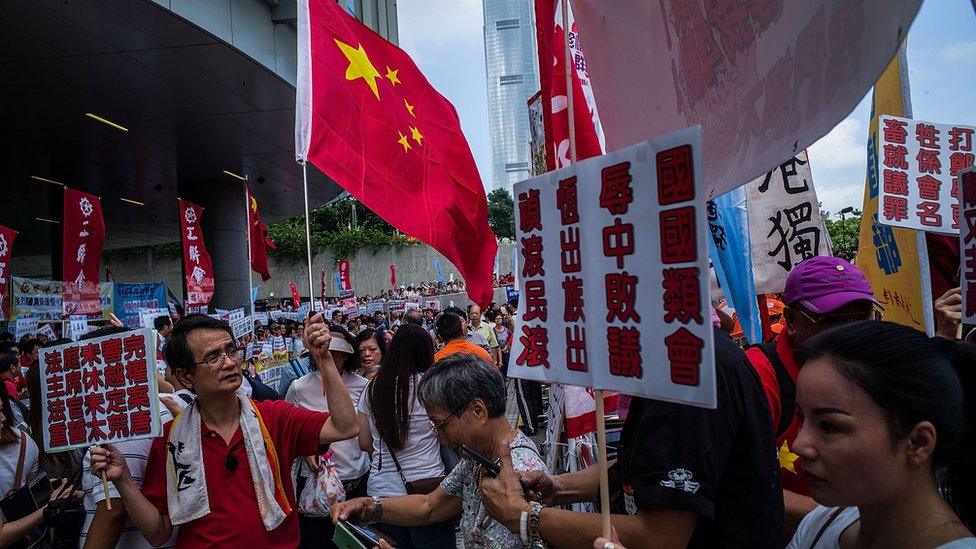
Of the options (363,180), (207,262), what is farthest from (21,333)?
(363,180)

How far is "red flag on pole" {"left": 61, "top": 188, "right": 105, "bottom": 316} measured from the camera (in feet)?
34.3

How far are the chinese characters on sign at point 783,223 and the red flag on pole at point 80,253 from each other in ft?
31.5

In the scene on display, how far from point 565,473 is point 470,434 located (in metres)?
0.58

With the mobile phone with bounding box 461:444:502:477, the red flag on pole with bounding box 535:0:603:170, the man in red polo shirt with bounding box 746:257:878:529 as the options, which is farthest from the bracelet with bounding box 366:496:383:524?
the red flag on pole with bounding box 535:0:603:170

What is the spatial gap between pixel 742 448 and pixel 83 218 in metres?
11.5

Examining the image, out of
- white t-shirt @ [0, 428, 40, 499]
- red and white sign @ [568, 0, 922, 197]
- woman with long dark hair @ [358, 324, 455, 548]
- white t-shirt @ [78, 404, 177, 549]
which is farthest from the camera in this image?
woman with long dark hair @ [358, 324, 455, 548]

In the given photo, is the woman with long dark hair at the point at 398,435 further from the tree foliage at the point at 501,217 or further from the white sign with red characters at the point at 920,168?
the tree foliage at the point at 501,217

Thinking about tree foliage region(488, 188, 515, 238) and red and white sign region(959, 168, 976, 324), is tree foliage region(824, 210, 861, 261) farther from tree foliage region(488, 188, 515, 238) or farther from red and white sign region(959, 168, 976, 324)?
tree foliage region(488, 188, 515, 238)

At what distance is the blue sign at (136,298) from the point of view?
49.4 ft

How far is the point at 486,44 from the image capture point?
347 feet

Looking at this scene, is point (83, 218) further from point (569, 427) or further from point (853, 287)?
point (853, 287)

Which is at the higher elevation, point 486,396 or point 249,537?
point 486,396

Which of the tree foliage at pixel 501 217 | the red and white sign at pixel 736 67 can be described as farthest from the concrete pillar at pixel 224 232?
the tree foliage at pixel 501 217

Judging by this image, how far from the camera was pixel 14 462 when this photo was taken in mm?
3641
